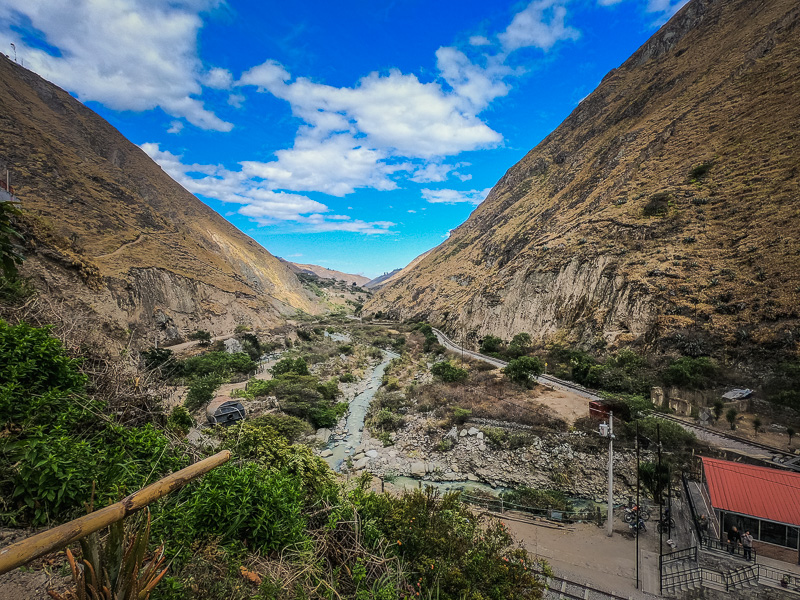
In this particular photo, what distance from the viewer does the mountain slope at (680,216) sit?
880 inches

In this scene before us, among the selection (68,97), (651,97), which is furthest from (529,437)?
(68,97)

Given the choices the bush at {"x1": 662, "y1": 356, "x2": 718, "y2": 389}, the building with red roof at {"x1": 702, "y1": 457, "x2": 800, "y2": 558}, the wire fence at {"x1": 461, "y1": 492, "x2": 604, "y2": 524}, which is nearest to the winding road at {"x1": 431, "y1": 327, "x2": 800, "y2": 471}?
the bush at {"x1": 662, "y1": 356, "x2": 718, "y2": 389}

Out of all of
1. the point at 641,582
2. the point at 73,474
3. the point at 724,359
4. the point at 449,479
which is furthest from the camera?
the point at 724,359

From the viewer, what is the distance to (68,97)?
7044 centimetres

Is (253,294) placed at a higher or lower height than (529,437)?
higher

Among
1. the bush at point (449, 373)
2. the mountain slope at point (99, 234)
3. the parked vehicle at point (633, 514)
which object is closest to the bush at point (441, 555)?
the parked vehicle at point (633, 514)

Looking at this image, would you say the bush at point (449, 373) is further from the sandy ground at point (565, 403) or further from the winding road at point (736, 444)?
the winding road at point (736, 444)

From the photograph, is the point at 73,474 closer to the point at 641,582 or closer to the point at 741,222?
the point at 641,582

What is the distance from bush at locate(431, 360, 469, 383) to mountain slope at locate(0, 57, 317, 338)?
22.9 meters

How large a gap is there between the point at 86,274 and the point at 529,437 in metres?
23.8

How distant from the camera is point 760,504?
364 inches

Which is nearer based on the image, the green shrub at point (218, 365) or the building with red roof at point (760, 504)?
the building with red roof at point (760, 504)

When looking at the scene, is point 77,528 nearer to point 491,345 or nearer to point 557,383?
point 557,383

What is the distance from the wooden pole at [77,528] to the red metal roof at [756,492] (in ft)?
44.7
